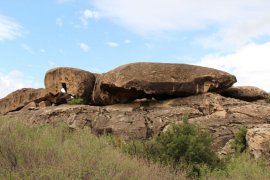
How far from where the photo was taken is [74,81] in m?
20.6

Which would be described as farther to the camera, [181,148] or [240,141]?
[240,141]

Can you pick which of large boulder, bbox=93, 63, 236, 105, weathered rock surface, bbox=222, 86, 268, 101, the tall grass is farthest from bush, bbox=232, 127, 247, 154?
the tall grass

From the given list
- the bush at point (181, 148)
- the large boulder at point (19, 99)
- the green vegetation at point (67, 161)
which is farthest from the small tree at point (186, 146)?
the large boulder at point (19, 99)

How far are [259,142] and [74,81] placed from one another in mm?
10132

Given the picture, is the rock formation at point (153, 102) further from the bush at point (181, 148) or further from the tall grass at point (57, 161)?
the tall grass at point (57, 161)

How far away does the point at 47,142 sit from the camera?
7340 millimetres

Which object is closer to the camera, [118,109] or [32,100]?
[118,109]

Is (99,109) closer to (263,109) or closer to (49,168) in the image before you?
(263,109)

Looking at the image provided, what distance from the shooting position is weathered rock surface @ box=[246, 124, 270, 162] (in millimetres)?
13773

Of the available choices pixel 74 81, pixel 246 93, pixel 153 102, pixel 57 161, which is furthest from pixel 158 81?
pixel 57 161

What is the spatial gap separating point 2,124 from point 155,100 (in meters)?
12.1

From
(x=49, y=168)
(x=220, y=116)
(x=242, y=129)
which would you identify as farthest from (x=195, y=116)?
(x=49, y=168)

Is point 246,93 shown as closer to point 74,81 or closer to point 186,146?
point 74,81

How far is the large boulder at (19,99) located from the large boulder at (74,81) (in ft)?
7.87
